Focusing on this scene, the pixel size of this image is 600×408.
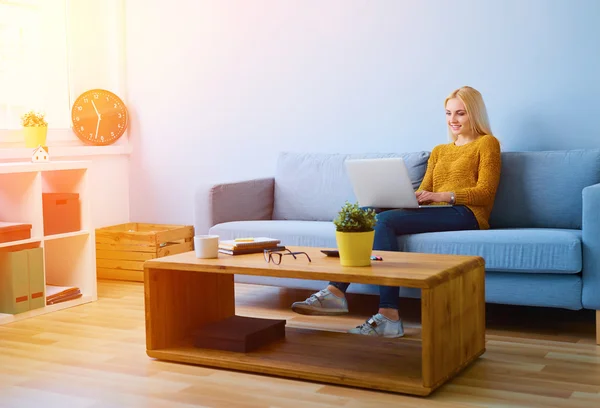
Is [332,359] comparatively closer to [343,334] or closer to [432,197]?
[343,334]

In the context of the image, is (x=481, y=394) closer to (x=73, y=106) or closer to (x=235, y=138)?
(x=235, y=138)

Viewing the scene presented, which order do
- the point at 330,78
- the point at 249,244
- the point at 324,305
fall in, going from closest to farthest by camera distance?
the point at 249,244 < the point at 324,305 < the point at 330,78

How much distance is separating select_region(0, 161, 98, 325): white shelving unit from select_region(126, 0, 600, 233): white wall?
978 mm

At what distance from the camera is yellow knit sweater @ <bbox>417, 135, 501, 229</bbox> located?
11.8 feet

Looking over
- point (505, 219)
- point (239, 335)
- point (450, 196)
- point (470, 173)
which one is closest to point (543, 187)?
point (505, 219)

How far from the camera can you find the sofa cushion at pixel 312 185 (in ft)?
13.9

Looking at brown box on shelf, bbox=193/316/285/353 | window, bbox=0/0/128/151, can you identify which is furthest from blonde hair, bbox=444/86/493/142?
window, bbox=0/0/128/151

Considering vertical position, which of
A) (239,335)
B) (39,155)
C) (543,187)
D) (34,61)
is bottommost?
(239,335)

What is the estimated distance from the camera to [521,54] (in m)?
4.05

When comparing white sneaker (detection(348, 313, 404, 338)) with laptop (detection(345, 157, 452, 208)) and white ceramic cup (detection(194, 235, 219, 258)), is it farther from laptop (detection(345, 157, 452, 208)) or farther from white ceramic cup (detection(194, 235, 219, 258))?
white ceramic cup (detection(194, 235, 219, 258))

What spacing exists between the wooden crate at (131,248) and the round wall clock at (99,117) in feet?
2.10

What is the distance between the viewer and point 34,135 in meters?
4.22

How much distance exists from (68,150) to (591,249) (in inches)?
121

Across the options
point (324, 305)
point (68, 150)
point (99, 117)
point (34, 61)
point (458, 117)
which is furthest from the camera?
point (99, 117)
